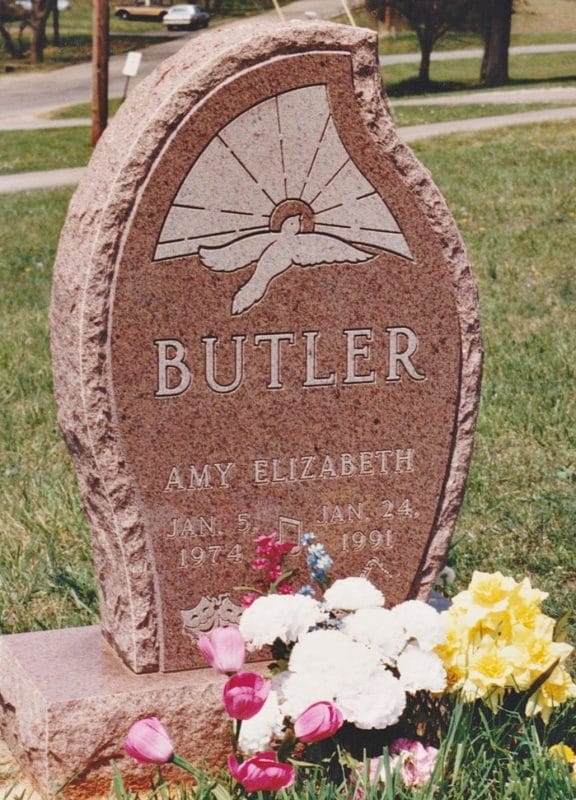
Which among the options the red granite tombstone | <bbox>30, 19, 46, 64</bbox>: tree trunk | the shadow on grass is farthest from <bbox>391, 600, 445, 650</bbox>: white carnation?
<bbox>30, 19, 46, 64</bbox>: tree trunk

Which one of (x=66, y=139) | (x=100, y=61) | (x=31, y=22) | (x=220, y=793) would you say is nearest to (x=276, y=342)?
(x=220, y=793)

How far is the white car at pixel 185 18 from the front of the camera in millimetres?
41438

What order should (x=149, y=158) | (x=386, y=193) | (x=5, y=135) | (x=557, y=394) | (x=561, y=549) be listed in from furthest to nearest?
1. (x=5, y=135)
2. (x=557, y=394)
3. (x=561, y=549)
4. (x=386, y=193)
5. (x=149, y=158)

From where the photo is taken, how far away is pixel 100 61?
45.7ft

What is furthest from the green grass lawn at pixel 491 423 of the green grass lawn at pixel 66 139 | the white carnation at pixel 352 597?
the green grass lawn at pixel 66 139

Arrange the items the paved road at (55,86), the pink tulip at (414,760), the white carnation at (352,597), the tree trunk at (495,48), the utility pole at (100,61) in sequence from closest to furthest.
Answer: the pink tulip at (414,760), the white carnation at (352,597), the utility pole at (100,61), the paved road at (55,86), the tree trunk at (495,48)

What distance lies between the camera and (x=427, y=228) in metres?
3.54

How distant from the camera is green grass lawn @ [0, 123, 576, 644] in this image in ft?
14.9

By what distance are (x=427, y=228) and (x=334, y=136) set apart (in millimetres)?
352

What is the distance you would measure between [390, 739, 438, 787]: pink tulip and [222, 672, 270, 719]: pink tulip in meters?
0.42

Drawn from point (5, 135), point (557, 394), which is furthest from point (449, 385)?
point (5, 135)

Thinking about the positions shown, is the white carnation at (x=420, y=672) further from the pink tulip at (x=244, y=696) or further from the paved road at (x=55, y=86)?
the paved road at (x=55, y=86)

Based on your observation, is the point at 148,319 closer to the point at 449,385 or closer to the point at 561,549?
the point at 449,385

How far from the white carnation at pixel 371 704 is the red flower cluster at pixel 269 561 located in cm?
51
